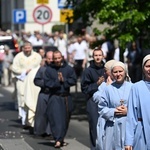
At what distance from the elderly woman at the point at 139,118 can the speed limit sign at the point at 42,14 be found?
16889 millimetres

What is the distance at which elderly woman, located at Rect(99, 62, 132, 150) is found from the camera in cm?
892

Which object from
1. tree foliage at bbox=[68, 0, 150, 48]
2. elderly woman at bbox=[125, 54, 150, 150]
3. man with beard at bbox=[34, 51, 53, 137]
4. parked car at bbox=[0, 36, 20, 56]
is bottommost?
man with beard at bbox=[34, 51, 53, 137]

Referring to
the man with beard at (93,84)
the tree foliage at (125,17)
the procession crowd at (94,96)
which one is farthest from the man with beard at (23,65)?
the man with beard at (93,84)

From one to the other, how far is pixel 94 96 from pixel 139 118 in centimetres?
226

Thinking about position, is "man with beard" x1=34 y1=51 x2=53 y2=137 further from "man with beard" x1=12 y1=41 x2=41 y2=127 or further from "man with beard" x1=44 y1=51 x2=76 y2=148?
"man with beard" x1=12 y1=41 x2=41 y2=127

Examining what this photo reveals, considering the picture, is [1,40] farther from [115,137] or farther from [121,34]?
[115,137]

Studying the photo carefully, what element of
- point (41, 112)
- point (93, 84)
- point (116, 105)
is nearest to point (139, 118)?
point (116, 105)

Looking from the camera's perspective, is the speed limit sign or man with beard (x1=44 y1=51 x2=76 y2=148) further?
the speed limit sign

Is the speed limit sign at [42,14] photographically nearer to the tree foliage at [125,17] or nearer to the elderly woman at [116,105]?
the tree foliage at [125,17]

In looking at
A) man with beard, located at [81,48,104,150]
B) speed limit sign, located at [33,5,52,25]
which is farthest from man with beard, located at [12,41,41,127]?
speed limit sign, located at [33,5,52,25]

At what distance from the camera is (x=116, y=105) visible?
9.00m

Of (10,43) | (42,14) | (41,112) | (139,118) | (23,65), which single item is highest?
(42,14)

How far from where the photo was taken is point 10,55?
30.2 meters

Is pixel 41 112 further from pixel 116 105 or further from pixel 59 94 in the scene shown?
pixel 116 105
